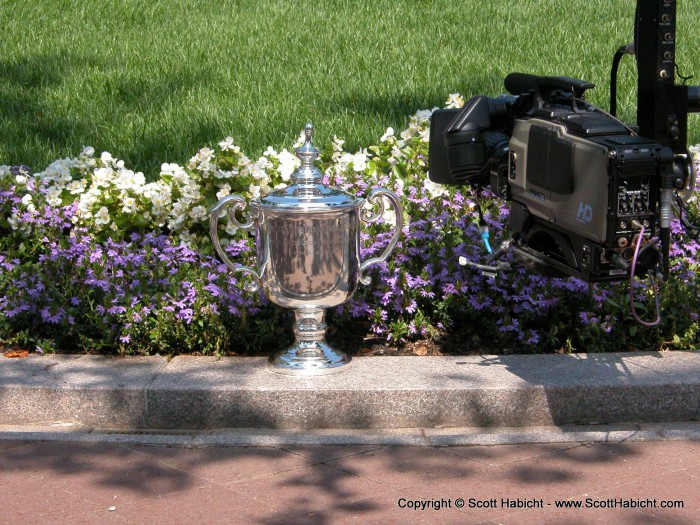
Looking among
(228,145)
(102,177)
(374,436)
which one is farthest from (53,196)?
(374,436)

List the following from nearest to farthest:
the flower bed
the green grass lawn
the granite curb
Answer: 1. the granite curb
2. the flower bed
3. the green grass lawn

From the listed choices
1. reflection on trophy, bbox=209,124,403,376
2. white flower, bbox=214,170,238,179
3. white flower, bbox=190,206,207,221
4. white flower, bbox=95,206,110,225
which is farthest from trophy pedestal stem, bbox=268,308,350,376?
white flower, bbox=95,206,110,225

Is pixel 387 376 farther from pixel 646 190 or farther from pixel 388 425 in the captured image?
pixel 646 190

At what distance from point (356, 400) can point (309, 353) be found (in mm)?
368

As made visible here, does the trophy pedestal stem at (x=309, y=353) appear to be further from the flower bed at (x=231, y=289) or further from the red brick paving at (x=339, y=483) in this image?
the red brick paving at (x=339, y=483)

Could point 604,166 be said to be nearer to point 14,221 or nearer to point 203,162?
point 203,162

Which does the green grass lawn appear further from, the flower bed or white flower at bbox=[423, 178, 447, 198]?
white flower at bbox=[423, 178, 447, 198]

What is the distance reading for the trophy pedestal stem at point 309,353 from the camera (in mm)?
4164

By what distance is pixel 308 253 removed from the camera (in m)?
4.21

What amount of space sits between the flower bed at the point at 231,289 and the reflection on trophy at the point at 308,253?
23 cm

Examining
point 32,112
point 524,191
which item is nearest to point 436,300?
point 524,191

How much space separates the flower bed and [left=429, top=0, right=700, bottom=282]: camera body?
0.75 metres

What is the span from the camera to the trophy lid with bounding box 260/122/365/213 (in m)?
4.18

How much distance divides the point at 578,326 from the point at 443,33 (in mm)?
5445
